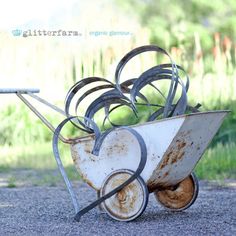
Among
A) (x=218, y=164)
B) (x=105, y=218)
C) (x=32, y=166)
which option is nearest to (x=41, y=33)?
(x=32, y=166)

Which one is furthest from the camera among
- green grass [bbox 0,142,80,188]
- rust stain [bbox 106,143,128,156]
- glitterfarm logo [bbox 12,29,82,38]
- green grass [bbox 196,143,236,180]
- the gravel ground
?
glitterfarm logo [bbox 12,29,82,38]

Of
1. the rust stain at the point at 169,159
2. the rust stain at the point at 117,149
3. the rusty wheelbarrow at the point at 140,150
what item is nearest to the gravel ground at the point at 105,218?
the rusty wheelbarrow at the point at 140,150

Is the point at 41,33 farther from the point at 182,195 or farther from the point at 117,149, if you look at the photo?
the point at 117,149

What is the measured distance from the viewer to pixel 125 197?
577cm

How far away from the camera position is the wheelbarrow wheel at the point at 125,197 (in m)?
5.68

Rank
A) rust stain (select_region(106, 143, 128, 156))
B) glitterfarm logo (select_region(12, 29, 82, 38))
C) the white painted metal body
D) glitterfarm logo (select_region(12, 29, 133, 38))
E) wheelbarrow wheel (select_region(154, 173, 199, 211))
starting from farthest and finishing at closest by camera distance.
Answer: glitterfarm logo (select_region(12, 29, 133, 38)), glitterfarm logo (select_region(12, 29, 82, 38)), wheelbarrow wheel (select_region(154, 173, 199, 211)), rust stain (select_region(106, 143, 128, 156)), the white painted metal body

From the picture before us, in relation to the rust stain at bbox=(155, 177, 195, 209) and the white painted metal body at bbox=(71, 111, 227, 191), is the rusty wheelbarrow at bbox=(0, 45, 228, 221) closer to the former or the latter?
the white painted metal body at bbox=(71, 111, 227, 191)

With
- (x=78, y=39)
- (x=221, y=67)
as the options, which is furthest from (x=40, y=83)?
(x=221, y=67)

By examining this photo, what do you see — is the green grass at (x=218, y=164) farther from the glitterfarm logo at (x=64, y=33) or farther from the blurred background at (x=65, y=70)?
the glitterfarm logo at (x=64, y=33)

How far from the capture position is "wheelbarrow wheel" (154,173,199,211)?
620 centimetres

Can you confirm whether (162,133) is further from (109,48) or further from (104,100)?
(109,48)

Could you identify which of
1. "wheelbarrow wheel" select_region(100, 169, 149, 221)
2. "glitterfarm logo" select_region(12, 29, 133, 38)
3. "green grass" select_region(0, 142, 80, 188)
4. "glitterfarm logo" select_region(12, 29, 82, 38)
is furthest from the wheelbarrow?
"glitterfarm logo" select_region(12, 29, 133, 38)

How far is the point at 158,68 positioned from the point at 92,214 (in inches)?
45.8

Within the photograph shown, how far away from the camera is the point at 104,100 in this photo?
20.2ft
